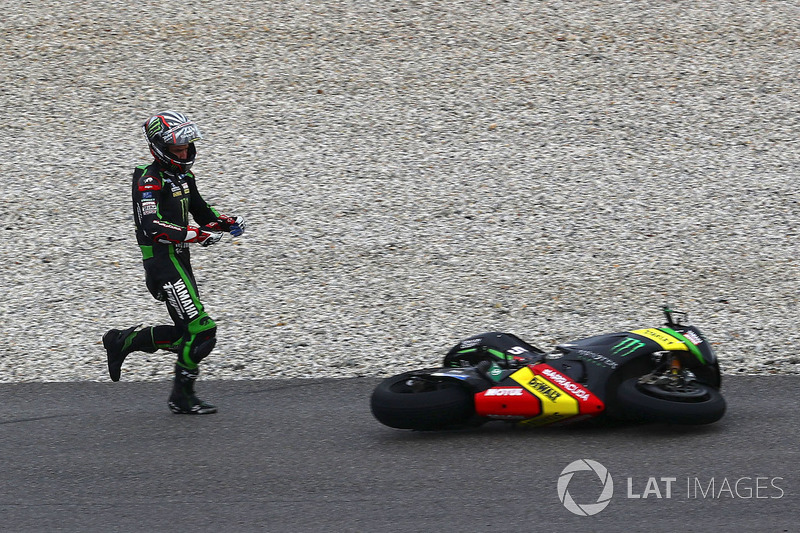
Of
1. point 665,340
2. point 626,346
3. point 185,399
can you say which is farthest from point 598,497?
point 185,399

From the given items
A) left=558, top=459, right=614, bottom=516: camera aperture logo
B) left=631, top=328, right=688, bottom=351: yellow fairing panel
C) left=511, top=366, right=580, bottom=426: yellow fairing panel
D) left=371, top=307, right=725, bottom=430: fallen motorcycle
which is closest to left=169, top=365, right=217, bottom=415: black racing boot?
left=371, top=307, right=725, bottom=430: fallen motorcycle

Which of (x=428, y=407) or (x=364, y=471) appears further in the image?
(x=428, y=407)

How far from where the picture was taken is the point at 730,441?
549cm

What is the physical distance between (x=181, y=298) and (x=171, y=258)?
286mm

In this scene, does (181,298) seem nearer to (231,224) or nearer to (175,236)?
(175,236)

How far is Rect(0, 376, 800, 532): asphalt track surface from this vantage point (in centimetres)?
460

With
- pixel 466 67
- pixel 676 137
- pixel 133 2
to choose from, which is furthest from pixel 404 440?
pixel 133 2

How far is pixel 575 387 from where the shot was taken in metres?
5.57

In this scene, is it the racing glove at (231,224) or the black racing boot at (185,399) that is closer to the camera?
the black racing boot at (185,399)

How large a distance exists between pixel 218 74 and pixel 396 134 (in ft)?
11.4

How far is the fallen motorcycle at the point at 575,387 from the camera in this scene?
553cm

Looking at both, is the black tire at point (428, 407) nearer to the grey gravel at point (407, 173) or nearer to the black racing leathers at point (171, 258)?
Result: the black racing leathers at point (171, 258)

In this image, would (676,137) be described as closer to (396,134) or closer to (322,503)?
(396,134)

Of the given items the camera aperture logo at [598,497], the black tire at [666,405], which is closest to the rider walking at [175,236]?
the camera aperture logo at [598,497]
